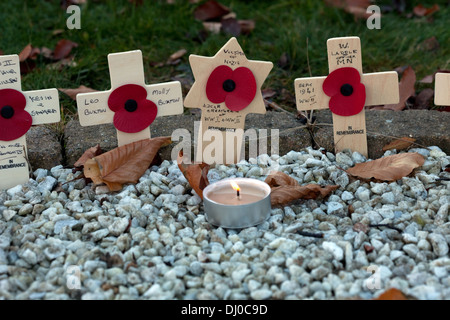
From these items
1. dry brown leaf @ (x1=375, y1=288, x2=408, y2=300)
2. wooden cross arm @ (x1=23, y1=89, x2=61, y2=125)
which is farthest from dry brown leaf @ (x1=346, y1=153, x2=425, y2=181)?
wooden cross arm @ (x1=23, y1=89, x2=61, y2=125)

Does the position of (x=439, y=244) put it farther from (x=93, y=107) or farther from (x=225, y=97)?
(x=93, y=107)

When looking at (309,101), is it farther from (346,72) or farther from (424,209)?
(424,209)

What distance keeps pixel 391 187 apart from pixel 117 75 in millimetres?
956

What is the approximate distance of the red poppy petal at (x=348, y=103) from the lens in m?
2.18

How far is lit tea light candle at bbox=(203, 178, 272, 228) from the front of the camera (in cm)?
178

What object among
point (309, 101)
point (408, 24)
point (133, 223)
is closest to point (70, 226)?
point (133, 223)

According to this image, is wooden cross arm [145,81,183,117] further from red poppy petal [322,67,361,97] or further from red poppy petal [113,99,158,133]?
red poppy petal [322,67,361,97]

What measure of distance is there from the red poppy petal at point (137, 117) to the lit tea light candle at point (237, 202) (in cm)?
40

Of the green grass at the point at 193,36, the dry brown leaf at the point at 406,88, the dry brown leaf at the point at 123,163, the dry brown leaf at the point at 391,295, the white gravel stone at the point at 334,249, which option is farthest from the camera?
the green grass at the point at 193,36

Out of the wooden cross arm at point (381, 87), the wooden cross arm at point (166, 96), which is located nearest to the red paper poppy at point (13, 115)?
the wooden cross arm at point (166, 96)

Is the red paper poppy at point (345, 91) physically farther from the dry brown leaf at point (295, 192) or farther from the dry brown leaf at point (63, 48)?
the dry brown leaf at point (63, 48)

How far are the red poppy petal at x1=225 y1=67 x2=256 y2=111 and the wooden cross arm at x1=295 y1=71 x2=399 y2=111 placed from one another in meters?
0.16

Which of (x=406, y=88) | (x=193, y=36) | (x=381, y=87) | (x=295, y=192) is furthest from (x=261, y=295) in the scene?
(x=193, y=36)

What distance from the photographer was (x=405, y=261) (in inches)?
64.7
